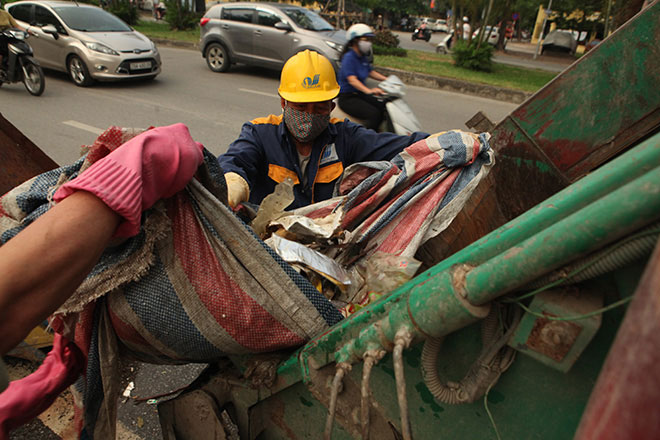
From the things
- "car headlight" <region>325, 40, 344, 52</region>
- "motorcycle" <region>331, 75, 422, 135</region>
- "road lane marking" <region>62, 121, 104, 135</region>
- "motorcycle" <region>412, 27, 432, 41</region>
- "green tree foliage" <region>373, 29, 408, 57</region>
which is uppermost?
"motorcycle" <region>331, 75, 422, 135</region>

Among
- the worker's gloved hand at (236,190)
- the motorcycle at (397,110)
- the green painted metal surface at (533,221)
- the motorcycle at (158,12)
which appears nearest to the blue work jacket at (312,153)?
the worker's gloved hand at (236,190)

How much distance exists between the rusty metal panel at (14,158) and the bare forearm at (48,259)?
4.40ft

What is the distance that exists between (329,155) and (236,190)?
2.36 feet

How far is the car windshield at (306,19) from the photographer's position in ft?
31.8

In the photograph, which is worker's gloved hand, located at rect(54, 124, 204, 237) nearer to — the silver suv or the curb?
the silver suv

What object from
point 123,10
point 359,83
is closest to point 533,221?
point 359,83

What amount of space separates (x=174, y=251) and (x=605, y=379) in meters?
0.97

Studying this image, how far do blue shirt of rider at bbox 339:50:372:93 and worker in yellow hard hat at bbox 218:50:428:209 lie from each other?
250 centimetres

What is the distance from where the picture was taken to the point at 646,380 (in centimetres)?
41

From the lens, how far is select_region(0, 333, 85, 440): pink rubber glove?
138cm

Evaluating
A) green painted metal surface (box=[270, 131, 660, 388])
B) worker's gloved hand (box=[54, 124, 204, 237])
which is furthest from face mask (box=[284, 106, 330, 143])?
green painted metal surface (box=[270, 131, 660, 388])

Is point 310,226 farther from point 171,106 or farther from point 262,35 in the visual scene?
point 262,35

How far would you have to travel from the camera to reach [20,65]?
739 cm

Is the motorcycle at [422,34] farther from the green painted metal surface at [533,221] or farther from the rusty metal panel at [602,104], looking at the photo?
the green painted metal surface at [533,221]
